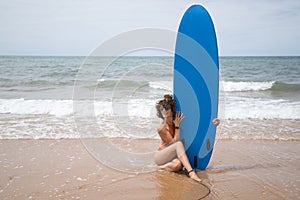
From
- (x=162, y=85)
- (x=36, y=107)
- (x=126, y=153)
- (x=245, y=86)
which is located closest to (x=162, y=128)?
(x=126, y=153)

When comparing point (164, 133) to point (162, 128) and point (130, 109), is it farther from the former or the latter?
point (130, 109)

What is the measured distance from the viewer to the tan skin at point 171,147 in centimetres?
386

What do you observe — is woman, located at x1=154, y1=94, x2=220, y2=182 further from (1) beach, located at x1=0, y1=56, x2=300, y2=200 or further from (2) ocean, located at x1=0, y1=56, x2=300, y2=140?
(2) ocean, located at x1=0, y1=56, x2=300, y2=140

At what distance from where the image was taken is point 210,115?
13.0ft

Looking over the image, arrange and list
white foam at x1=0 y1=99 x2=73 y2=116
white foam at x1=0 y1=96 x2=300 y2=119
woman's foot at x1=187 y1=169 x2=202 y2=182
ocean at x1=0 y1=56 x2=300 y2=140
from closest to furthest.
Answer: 1. woman's foot at x1=187 y1=169 x2=202 y2=182
2. ocean at x1=0 y1=56 x2=300 y2=140
3. white foam at x1=0 y1=96 x2=300 y2=119
4. white foam at x1=0 y1=99 x2=73 y2=116

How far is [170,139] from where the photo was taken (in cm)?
406

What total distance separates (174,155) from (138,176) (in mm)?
538

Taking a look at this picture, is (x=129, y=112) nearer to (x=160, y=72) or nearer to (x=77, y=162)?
(x=77, y=162)

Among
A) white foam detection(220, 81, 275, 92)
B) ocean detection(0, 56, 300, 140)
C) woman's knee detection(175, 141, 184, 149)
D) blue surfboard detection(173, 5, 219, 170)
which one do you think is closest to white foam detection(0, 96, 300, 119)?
ocean detection(0, 56, 300, 140)

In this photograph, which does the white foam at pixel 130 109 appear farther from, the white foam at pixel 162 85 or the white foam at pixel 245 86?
the white foam at pixel 245 86

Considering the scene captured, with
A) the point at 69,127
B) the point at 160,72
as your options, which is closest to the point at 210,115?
the point at 69,127

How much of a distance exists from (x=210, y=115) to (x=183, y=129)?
429 millimetres

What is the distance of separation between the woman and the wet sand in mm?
152

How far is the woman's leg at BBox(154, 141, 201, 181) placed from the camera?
3822mm
